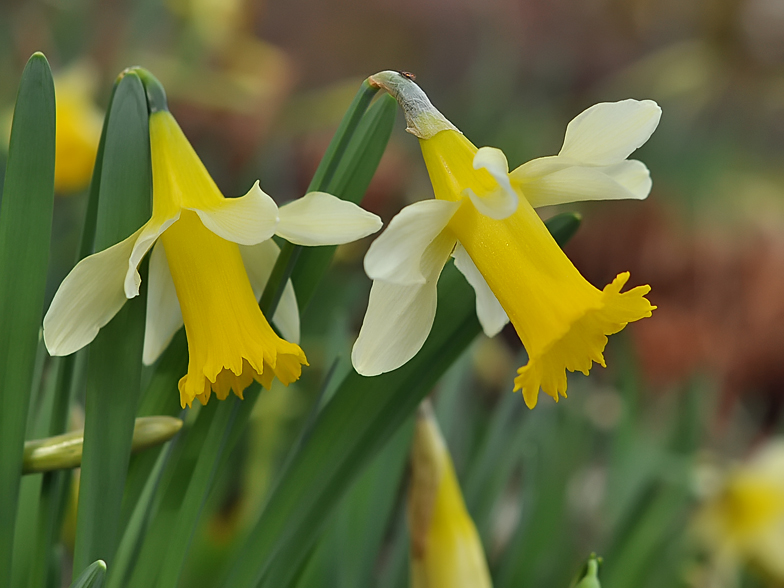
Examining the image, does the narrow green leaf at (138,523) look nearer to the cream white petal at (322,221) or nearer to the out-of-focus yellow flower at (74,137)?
the cream white petal at (322,221)

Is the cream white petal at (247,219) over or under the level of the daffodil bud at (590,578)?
over

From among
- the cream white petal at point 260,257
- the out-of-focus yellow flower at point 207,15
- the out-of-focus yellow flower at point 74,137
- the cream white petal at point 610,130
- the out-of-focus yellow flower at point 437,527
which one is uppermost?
the out-of-focus yellow flower at point 207,15

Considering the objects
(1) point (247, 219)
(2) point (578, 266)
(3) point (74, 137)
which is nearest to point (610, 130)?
(1) point (247, 219)

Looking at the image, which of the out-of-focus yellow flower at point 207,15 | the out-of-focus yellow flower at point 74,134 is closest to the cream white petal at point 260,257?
the out-of-focus yellow flower at point 74,134

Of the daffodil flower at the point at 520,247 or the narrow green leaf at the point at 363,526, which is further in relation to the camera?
the narrow green leaf at the point at 363,526

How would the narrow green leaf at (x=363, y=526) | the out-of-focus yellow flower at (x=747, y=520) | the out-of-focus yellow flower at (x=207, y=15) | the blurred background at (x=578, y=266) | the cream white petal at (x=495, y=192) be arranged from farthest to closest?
the out-of-focus yellow flower at (x=207, y=15) < the out-of-focus yellow flower at (x=747, y=520) < the blurred background at (x=578, y=266) < the narrow green leaf at (x=363, y=526) < the cream white petal at (x=495, y=192)

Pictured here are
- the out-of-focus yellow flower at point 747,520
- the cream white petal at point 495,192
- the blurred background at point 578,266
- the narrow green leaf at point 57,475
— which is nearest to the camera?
the cream white petal at point 495,192

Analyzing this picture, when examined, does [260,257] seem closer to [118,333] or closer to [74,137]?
[118,333]
